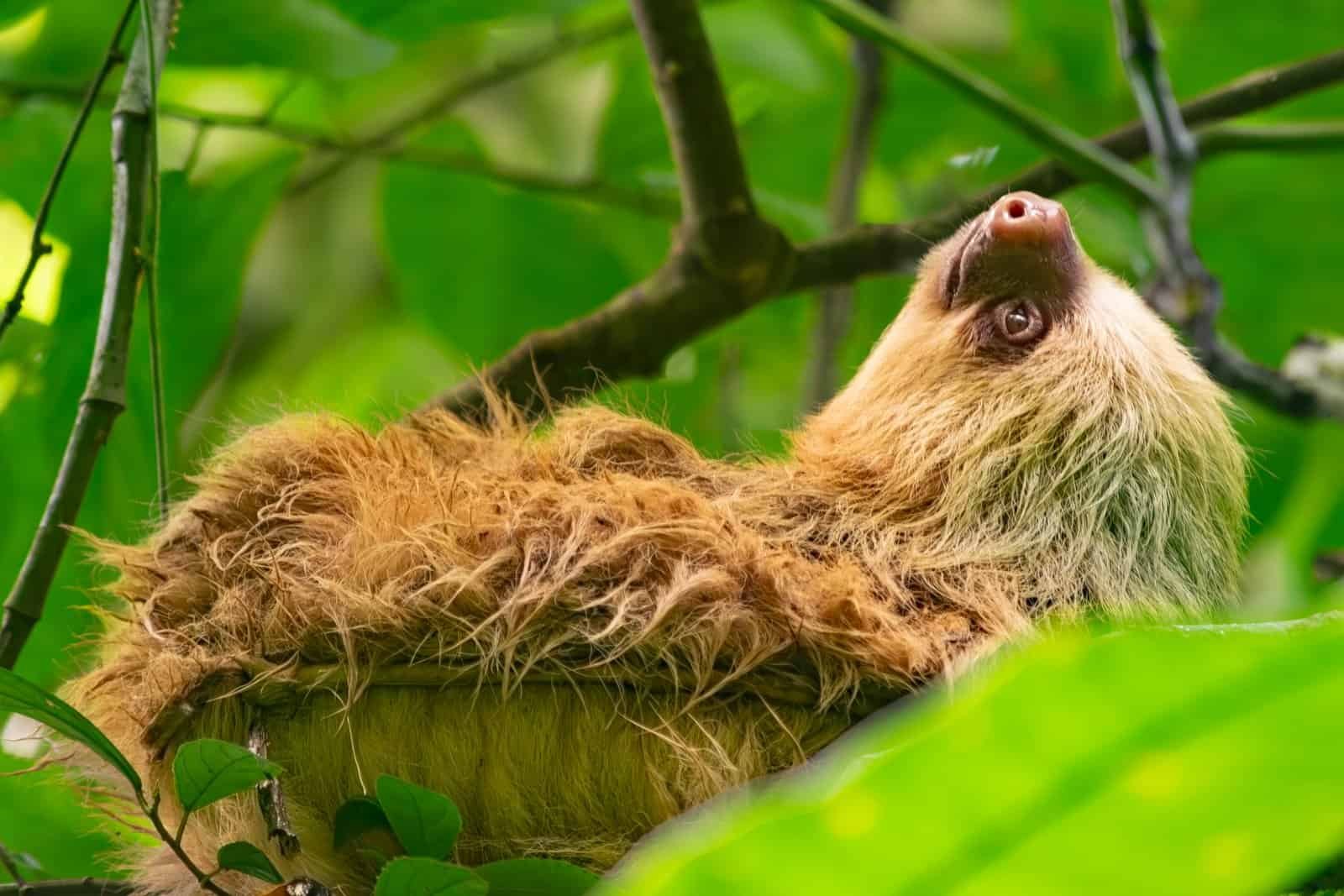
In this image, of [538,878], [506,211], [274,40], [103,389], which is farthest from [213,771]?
[506,211]

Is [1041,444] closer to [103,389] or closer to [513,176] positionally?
[103,389]

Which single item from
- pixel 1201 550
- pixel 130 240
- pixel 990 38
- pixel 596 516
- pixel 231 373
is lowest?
pixel 231 373

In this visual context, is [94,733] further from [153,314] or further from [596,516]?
[153,314]

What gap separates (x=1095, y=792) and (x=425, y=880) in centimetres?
80

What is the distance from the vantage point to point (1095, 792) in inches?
20.0

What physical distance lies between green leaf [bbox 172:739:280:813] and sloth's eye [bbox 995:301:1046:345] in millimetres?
1172

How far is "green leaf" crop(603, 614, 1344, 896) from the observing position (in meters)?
0.49

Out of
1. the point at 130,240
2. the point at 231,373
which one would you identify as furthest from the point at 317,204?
the point at 130,240

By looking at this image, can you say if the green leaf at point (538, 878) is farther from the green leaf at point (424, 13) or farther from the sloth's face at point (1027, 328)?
the green leaf at point (424, 13)

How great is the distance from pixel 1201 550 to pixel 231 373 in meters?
3.58

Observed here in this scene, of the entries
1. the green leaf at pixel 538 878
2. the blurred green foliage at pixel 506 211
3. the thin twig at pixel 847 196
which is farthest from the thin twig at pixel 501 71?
the green leaf at pixel 538 878

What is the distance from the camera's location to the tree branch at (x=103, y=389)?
1646mm

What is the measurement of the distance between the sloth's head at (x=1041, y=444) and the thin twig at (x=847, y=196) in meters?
1.12

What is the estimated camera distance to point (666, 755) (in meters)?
1.45
